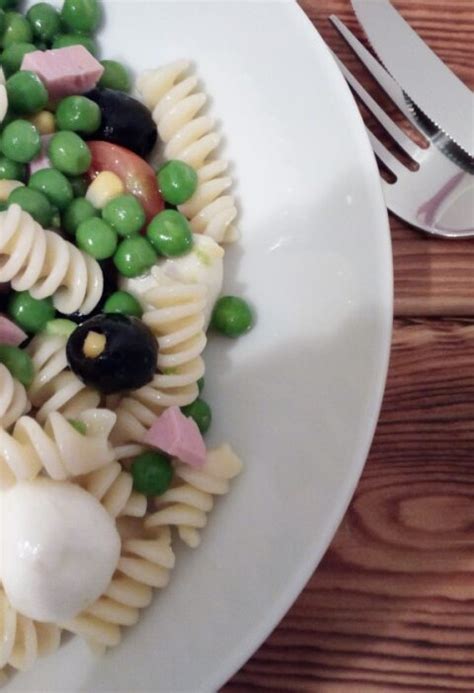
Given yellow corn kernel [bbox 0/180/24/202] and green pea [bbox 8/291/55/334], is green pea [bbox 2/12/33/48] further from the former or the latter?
green pea [bbox 8/291/55/334]

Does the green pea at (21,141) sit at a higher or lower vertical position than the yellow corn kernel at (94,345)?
higher

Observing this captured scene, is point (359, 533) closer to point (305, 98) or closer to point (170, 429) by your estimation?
point (170, 429)

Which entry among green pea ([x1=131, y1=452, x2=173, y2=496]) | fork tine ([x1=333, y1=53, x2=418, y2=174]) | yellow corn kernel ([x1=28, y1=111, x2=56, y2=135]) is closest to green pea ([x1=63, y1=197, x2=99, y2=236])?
yellow corn kernel ([x1=28, y1=111, x2=56, y2=135])

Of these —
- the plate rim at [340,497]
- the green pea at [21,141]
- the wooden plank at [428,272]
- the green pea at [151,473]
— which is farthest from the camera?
the wooden plank at [428,272]

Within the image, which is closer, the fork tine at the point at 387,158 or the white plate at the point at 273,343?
the white plate at the point at 273,343

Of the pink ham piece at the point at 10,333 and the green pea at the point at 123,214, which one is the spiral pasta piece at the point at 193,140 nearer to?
the green pea at the point at 123,214

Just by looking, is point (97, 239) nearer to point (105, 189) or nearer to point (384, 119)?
point (105, 189)

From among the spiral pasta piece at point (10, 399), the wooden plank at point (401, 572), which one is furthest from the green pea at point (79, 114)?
the wooden plank at point (401, 572)
